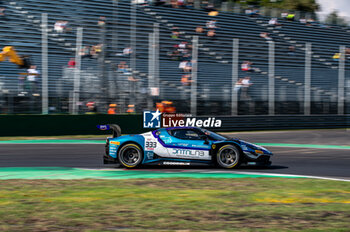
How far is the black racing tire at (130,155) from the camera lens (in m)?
10.1

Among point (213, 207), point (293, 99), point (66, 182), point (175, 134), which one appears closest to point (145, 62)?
point (293, 99)

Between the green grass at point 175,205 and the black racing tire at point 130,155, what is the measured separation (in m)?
1.61

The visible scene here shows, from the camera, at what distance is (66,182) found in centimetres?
835

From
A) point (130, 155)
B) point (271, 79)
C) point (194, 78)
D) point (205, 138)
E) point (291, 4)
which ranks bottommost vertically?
point (130, 155)

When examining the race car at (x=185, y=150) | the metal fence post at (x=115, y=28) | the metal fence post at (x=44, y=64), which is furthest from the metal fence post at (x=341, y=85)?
the race car at (x=185, y=150)

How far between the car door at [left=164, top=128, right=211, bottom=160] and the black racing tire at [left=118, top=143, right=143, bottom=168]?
616mm

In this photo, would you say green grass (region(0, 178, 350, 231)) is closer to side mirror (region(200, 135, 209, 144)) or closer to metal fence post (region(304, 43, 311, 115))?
side mirror (region(200, 135, 209, 144))

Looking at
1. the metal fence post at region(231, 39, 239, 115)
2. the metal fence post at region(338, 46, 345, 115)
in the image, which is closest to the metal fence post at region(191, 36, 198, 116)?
the metal fence post at region(231, 39, 239, 115)

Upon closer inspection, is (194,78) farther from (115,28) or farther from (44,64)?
(44,64)

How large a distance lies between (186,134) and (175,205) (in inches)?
155

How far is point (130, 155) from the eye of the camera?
1020 centimetres

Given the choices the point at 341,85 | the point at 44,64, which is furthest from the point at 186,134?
the point at 341,85

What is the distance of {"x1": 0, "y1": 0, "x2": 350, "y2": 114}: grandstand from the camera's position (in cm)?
2064

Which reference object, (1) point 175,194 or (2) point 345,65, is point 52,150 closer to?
(1) point 175,194
